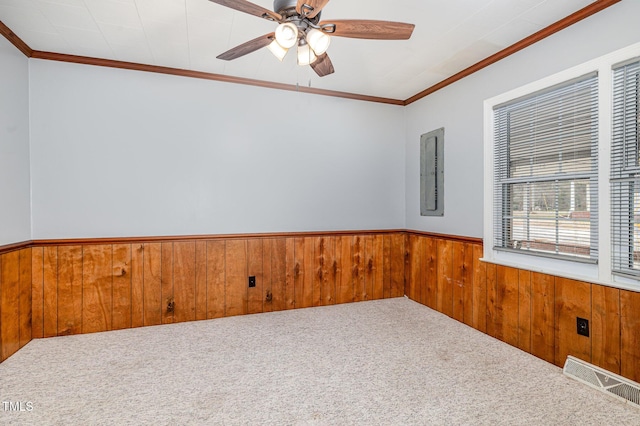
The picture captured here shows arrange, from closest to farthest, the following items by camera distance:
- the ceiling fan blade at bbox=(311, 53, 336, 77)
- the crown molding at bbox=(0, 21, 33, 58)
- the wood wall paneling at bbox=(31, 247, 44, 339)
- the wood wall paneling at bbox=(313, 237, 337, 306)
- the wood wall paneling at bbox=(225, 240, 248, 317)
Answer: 1. the ceiling fan blade at bbox=(311, 53, 336, 77)
2. the crown molding at bbox=(0, 21, 33, 58)
3. the wood wall paneling at bbox=(31, 247, 44, 339)
4. the wood wall paneling at bbox=(225, 240, 248, 317)
5. the wood wall paneling at bbox=(313, 237, 337, 306)

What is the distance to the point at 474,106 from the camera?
10.5 feet

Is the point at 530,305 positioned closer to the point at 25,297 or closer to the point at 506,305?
the point at 506,305

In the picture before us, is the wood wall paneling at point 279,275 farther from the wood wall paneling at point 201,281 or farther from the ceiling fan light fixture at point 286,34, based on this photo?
the ceiling fan light fixture at point 286,34

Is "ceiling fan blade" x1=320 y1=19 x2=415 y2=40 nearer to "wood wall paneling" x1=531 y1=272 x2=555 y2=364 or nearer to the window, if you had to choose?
the window

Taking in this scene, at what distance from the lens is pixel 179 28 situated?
251 cm

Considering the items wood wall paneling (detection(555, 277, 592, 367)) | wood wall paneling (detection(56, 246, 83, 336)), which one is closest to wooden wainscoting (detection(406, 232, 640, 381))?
wood wall paneling (detection(555, 277, 592, 367))

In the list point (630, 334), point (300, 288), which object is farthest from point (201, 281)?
point (630, 334)

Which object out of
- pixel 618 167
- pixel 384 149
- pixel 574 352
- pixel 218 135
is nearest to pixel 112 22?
pixel 218 135

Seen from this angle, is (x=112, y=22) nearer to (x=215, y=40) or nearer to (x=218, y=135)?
(x=215, y=40)

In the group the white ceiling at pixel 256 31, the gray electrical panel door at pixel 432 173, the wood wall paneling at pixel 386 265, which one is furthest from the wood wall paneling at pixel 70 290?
the gray electrical panel door at pixel 432 173

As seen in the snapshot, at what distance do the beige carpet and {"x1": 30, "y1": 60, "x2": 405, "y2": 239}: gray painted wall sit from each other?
111 cm

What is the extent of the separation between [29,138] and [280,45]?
2.55 metres

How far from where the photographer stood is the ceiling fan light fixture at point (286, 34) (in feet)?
5.89

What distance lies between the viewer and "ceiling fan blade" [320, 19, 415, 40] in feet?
5.97
